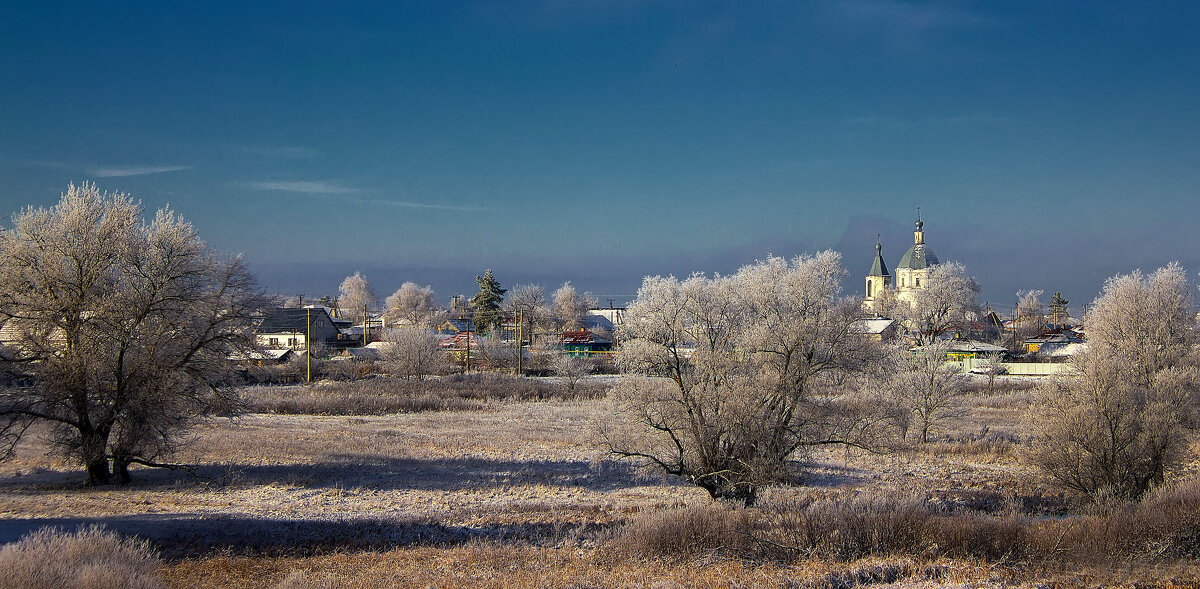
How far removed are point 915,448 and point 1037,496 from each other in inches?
315

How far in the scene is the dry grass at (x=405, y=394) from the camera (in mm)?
40750

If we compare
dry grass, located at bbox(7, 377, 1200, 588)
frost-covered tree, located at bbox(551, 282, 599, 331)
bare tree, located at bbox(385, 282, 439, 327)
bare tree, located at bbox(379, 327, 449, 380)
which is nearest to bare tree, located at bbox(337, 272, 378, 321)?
bare tree, located at bbox(385, 282, 439, 327)

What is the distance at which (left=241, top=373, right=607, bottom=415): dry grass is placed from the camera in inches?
1604

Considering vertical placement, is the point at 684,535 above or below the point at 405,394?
below

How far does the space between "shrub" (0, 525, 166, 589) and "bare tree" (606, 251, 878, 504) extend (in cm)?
1088

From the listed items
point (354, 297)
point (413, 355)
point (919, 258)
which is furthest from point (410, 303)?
point (919, 258)

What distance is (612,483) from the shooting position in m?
21.8

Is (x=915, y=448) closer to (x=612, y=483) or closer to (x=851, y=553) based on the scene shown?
(x=612, y=483)

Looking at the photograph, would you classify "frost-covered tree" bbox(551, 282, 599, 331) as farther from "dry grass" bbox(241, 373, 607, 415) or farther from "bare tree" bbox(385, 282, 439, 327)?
"dry grass" bbox(241, 373, 607, 415)

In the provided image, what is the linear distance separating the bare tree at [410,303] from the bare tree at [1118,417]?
9867 centimetres

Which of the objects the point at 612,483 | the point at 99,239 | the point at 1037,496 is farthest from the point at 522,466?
the point at 1037,496

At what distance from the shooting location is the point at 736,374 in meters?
18.8

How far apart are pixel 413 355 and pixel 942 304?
52.0 meters

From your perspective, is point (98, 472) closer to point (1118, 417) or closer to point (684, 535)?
point (684, 535)
